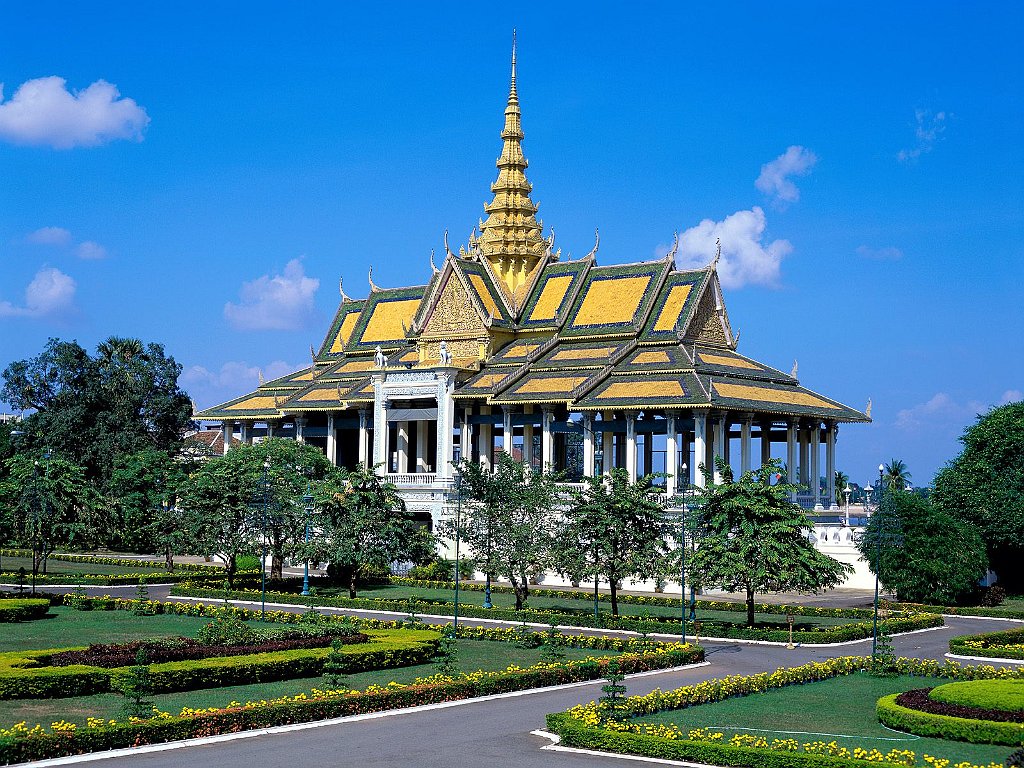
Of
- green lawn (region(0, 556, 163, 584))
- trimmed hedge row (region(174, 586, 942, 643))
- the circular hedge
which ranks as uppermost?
green lawn (region(0, 556, 163, 584))

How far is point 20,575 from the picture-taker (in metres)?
49.1

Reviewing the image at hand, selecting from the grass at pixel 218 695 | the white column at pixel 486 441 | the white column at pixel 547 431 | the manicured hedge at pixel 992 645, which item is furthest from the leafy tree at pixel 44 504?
the manicured hedge at pixel 992 645

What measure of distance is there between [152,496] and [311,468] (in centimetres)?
1364

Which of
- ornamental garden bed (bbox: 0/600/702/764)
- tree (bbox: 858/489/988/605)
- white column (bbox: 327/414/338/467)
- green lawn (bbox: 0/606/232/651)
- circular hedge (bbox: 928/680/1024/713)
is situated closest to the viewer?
ornamental garden bed (bbox: 0/600/702/764)

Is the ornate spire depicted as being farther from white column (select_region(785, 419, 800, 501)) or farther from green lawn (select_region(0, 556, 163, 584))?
green lawn (select_region(0, 556, 163, 584))

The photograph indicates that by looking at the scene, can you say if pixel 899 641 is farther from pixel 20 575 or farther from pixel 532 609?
pixel 20 575

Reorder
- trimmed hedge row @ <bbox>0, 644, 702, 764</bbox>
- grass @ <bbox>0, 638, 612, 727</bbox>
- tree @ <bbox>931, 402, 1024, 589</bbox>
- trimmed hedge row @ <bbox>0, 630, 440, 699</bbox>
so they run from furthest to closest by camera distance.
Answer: tree @ <bbox>931, 402, 1024, 589</bbox> < trimmed hedge row @ <bbox>0, 630, 440, 699</bbox> < grass @ <bbox>0, 638, 612, 727</bbox> < trimmed hedge row @ <bbox>0, 644, 702, 764</bbox>

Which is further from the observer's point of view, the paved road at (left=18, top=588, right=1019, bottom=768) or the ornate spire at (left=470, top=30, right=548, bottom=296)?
the ornate spire at (left=470, top=30, right=548, bottom=296)

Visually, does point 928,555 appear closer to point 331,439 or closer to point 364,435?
point 364,435

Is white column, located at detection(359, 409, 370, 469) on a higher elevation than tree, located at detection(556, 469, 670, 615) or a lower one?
higher

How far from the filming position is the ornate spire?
245 ft

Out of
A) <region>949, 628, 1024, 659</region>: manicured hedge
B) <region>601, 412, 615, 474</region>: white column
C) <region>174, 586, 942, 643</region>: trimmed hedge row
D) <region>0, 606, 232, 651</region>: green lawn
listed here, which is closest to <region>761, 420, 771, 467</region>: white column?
<region>601, 412, 615, 474</region>: white column

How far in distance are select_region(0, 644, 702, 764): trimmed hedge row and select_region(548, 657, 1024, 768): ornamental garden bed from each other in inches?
135

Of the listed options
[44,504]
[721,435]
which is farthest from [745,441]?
[44,504]
